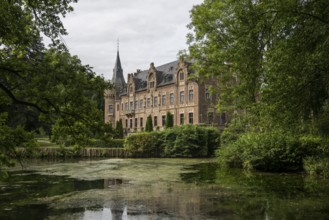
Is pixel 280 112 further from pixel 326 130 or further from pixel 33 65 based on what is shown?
pixel 33 65

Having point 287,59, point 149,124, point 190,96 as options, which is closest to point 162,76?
point 149,124

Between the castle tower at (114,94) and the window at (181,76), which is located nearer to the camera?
the window at (181,76)

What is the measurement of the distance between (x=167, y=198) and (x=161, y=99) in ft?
128

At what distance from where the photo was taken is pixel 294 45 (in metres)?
9.16

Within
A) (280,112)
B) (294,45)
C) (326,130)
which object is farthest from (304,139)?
(294,45)

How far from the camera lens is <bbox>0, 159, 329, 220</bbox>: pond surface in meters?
8.84

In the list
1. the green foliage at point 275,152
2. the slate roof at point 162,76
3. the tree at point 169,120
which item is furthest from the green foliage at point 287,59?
the slate roof at point 162,76

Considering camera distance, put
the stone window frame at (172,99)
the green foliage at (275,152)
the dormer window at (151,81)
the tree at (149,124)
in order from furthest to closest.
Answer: the dormer window at (151,81)
the tree at (149,124)
the stone window frame at (172,99)
the green foliage at (275,152)

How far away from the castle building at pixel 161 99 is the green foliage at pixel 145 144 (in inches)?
308

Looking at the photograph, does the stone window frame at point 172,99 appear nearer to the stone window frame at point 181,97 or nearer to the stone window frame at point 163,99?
the stone window frame at point 163,99

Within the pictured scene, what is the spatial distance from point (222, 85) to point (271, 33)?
56.9 feet

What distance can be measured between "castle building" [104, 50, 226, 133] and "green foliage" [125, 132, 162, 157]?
782 cm

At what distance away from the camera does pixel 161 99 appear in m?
49.8

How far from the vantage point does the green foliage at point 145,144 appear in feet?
118
